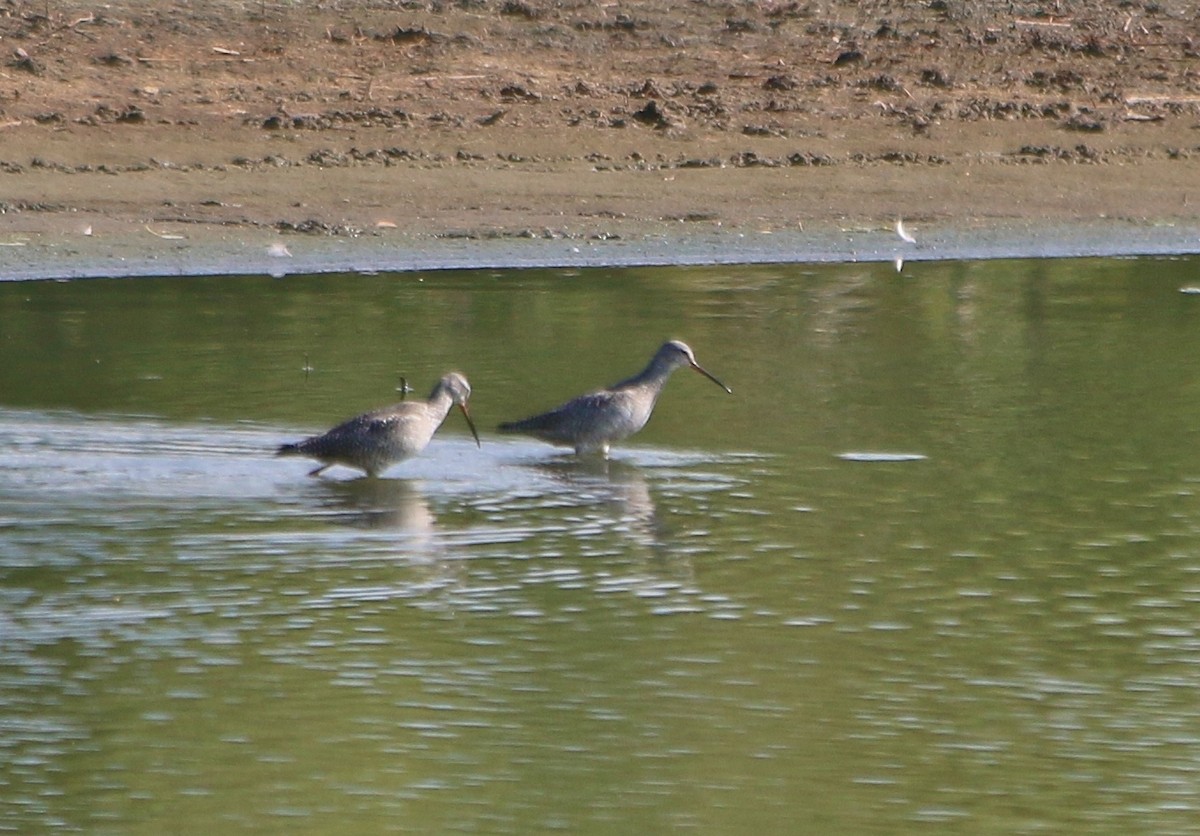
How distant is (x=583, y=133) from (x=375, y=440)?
27.3 feet

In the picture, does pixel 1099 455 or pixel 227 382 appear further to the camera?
pixel 227 382

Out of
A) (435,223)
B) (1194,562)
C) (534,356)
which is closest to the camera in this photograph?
(1194,562)

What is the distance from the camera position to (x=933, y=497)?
27.7 ft

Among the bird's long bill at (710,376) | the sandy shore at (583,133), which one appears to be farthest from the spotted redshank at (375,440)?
the sandy shore at (583,133)

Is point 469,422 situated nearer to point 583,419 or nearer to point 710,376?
point 583,419

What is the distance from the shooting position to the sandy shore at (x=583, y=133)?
48.8ft

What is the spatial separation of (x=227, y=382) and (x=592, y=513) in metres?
2.77

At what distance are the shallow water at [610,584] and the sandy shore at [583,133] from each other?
2690 mm

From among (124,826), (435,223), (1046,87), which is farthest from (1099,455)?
(1046,87)

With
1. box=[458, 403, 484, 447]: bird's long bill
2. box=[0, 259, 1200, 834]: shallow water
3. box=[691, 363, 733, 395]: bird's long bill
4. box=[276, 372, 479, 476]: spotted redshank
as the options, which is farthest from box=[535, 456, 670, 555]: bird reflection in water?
box=[691, 363, 733, 395]: bird's long bill

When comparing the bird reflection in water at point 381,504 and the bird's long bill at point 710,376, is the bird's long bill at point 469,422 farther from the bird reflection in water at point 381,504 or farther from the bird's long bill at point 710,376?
the bird's long bill at point 710,376

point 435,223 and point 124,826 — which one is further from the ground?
point 435,223

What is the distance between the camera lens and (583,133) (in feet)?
55.1

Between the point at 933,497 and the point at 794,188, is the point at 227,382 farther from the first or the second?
the point at 794,188
